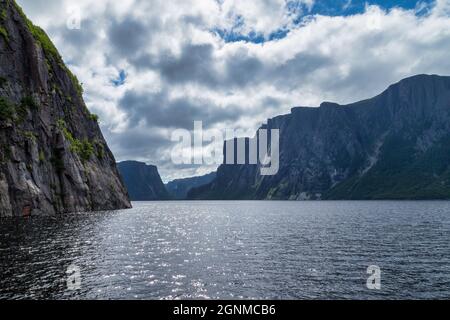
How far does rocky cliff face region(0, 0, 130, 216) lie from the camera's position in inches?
3431

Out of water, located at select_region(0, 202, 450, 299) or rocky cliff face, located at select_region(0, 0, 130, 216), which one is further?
rocky cliff face, located at select_region(0, 0, 130, 216)

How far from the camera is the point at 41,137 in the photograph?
104 m

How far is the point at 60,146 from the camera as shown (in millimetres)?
109188

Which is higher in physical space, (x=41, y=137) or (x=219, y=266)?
(x=41, y=137)

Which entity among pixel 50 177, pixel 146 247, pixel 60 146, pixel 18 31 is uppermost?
pixel 18 31

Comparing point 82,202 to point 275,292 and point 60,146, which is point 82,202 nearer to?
point 60,146

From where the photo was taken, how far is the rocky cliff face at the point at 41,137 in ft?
286

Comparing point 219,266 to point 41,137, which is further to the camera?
point 41,137

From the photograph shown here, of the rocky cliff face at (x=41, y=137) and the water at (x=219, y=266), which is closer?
the water at (x=219, y=266)

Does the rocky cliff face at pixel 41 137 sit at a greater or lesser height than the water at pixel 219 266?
greater

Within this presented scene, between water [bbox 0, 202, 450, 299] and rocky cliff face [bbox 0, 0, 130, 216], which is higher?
rocky cliff face [bbox 0, 0, 130, 216]
